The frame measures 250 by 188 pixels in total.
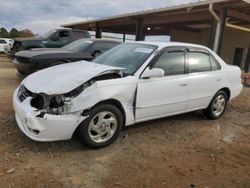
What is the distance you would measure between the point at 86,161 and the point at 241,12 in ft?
36.1

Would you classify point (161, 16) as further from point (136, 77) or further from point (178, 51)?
point (136, 77)

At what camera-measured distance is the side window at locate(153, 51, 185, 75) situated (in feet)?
15.1

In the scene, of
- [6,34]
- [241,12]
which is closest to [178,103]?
[241,12]

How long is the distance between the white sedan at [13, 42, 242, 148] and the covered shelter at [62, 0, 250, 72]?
5.83m

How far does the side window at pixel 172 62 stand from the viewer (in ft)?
15.1

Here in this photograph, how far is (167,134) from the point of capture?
466 cm

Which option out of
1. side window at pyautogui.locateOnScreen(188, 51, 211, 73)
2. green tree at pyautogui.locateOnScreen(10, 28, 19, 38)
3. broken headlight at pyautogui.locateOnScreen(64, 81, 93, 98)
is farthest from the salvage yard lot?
green tree at pyautogui.locateOnScreen(10, 28, 19, 38)

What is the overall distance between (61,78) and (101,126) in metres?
0.87

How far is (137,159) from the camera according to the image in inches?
145

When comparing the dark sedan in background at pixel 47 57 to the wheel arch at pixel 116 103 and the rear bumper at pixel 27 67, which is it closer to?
the rear bumper at pixel 27 67

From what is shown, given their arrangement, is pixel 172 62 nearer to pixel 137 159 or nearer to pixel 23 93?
pixel 137 159

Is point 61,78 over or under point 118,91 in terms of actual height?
over

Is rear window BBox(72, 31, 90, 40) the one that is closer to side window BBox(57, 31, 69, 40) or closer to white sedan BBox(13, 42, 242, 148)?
side window BBox(57, 31, 69, 40)

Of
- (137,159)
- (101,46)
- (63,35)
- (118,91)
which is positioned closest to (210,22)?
(101,46)
